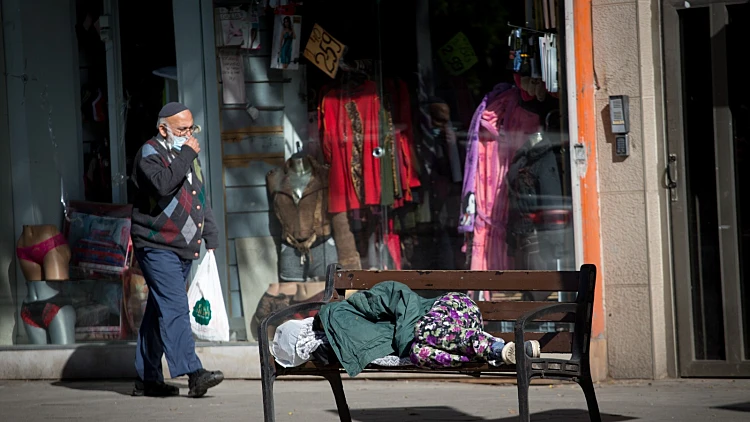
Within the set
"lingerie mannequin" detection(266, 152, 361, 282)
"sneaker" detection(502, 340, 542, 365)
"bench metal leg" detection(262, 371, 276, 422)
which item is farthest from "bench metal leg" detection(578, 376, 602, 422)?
"lingerie mannequin" detection(266, 152, 361, 282)

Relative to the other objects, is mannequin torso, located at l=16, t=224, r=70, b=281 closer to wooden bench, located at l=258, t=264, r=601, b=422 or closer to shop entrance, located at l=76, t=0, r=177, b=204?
shop entrance, located at l=76, t=0, r=177, b=204

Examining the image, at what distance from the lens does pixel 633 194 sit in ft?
24.2

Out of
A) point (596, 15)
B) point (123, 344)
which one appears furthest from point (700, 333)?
point (123, 344)

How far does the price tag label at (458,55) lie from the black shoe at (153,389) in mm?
3034

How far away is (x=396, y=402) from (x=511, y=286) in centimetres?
162

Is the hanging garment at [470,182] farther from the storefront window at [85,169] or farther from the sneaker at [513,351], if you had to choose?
the sneaker at [513,351]

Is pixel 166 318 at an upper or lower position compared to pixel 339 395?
upper

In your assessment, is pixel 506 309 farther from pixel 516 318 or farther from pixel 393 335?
pixel 393 335

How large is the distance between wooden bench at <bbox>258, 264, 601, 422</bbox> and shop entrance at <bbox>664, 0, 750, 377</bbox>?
92.4 inches

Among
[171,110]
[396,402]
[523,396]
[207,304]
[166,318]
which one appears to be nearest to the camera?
[523,396]

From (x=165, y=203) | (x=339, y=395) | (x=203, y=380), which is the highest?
(x=165, y=203)

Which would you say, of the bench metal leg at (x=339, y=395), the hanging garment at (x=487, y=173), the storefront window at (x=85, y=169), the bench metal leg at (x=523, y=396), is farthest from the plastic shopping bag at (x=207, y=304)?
the bench metal leg at (x=523, y=396)

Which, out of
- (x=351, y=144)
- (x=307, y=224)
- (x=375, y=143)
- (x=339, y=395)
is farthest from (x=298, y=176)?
(x=339, y=395)

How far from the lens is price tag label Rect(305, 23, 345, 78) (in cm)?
826
